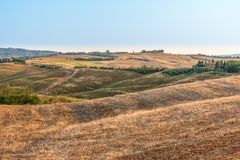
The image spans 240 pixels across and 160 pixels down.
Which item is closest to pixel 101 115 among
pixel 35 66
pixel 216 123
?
pixel 216 123

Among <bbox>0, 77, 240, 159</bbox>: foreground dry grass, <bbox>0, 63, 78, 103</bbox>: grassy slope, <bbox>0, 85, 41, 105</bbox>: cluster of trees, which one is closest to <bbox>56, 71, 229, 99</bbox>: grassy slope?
<bbox>0, 63, 78, 103</bbox>: grassy slope

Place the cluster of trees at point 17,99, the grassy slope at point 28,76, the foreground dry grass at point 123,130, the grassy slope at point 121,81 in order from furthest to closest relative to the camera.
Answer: the grassy slope at point 28,76, the grassy slope at point 121,81, the cluster of trees at point 17,99, the foreground dry grass at point 123,130

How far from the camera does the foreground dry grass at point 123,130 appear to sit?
105ft

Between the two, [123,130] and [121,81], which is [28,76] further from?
[123,130]

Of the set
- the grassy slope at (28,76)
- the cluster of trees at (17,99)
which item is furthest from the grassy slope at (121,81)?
the cluster of trees at (17,99)

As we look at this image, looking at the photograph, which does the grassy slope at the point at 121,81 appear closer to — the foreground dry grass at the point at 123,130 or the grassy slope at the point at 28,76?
the grassy slope at the point at 28,76

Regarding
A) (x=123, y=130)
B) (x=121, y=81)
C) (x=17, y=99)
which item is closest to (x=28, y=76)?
(x=121, y=81)

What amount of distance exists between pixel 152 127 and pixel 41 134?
1000 centimetres

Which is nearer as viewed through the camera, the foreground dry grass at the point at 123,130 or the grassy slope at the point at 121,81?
the foreground dry grass at the point at 123,130

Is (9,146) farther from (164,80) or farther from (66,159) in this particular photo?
(164,80)

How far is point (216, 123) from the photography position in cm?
3950

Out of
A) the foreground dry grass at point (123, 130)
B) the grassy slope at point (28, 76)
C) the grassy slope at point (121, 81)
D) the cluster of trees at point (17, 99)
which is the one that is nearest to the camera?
the foreground dry grass at point (123, 130)

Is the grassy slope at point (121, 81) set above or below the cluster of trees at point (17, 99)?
below

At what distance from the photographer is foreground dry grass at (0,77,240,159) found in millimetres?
31984
